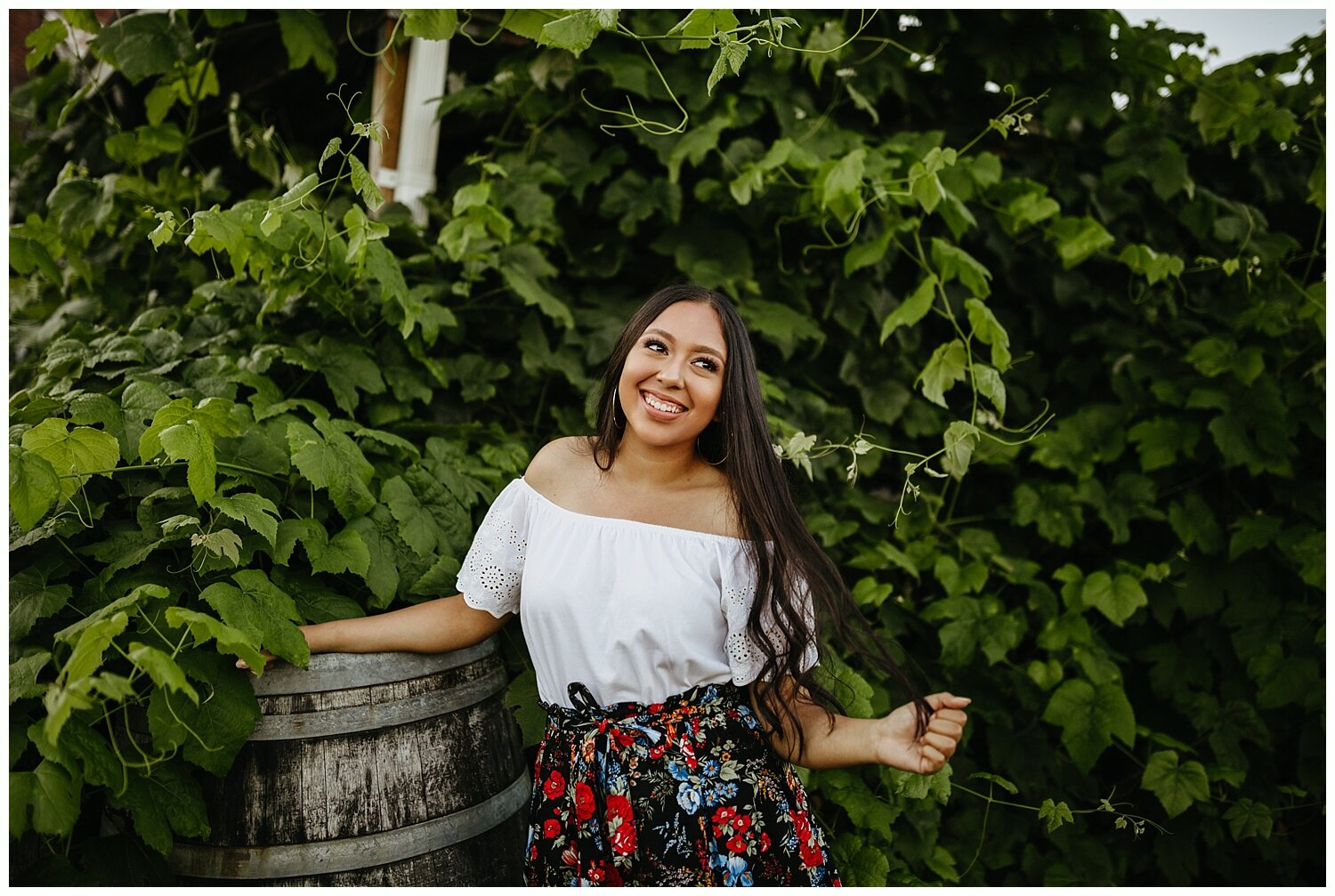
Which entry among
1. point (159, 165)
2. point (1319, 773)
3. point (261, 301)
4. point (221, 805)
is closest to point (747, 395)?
point (221, 805)

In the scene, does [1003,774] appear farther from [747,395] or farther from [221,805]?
[221,805]

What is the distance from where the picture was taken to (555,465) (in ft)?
5.72

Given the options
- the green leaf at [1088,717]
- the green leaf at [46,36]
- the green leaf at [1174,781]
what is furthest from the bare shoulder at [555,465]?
the green leaf at [46,36]

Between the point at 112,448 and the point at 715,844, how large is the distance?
119 cm

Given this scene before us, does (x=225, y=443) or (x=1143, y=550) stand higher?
(x=225, y=443)

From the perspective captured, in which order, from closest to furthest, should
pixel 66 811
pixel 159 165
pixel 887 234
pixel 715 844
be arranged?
pixel 66 811
pixel 715 844
pixel 887 234
pixel 159 165

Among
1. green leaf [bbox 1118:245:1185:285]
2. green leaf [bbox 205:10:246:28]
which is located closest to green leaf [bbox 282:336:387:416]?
green leaf [bbox 205:10:246:28]

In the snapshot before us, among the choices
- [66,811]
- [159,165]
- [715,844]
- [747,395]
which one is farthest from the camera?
[159,165]

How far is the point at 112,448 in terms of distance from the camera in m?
1.58

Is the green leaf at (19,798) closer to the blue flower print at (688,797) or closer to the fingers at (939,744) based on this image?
the blue flower print at (688,797)

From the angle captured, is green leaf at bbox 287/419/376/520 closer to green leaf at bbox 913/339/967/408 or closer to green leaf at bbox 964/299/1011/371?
green leaf at bbox 913/339/967/408

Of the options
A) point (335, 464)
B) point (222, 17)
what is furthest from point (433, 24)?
point (335, 464)

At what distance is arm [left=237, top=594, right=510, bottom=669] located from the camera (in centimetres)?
160

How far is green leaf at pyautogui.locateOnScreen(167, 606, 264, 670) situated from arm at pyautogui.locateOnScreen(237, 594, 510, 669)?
6.4 inches
